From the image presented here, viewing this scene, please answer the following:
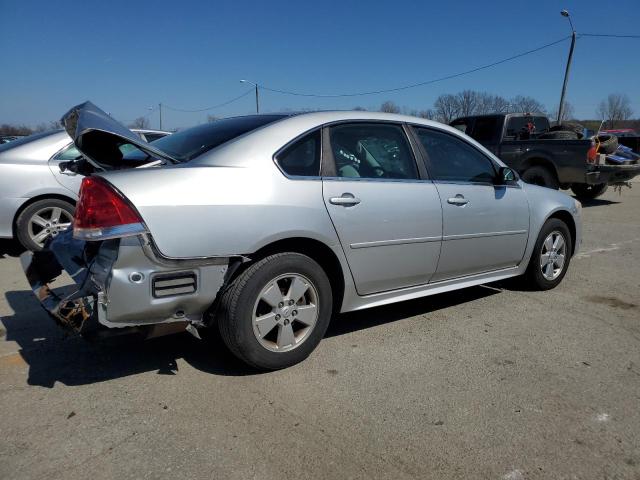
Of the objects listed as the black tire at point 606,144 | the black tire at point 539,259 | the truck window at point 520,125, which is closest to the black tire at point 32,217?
the black tire at point 539,259

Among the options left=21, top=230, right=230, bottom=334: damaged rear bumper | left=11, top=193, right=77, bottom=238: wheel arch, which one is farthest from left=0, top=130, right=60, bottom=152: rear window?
left=21, top=230, right=230, bottom=334: damaged rear bumper

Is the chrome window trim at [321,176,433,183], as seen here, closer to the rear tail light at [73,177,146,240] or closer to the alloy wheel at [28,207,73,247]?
the rear tail light at [73,177,146,240]

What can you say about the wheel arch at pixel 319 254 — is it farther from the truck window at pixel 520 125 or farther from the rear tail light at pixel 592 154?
the truck window at pixel 520 125

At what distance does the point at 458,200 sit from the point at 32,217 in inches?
185

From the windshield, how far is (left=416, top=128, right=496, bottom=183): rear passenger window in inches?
46.7

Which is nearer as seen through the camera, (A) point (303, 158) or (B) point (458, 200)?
(A) point (303, 158)

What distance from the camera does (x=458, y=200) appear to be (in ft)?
12.5

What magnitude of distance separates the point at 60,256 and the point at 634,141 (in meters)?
18.9

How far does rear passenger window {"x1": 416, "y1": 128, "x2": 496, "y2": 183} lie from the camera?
3846 millimetres

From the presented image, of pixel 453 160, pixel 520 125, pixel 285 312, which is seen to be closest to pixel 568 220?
pixel 453 160

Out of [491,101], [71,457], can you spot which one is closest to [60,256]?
[71,457]

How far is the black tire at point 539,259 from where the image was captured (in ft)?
15.2

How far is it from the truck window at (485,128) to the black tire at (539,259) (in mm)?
6811

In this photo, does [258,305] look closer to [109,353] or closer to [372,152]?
[109,353]
